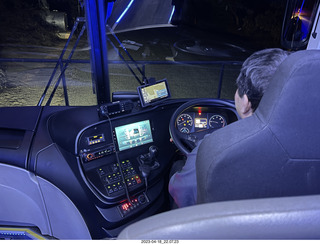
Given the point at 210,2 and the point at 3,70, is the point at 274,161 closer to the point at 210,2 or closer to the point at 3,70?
the point at 3,70

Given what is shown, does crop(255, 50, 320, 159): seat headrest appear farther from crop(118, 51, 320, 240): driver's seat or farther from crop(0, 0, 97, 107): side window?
crop(0, 0, 97, 107): side window

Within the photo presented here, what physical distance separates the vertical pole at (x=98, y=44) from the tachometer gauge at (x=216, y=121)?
2.71 feet

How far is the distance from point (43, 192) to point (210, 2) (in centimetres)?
1261

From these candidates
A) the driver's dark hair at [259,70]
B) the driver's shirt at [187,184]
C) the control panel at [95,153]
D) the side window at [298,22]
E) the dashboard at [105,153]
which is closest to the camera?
the driver's dark hair at [259,70]

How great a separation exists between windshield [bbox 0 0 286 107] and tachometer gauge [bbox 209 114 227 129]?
0.94 m

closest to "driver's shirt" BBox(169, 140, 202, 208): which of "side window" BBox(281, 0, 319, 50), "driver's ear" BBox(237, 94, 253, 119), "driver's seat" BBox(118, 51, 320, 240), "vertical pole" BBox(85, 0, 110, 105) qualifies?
"driver's ear" BBox(237, 94, 253, 119)

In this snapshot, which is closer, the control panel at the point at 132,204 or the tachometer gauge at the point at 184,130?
the control panel at the point at 132,204

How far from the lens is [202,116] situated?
6.60 ft

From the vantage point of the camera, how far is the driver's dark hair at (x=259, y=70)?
38.1 inches

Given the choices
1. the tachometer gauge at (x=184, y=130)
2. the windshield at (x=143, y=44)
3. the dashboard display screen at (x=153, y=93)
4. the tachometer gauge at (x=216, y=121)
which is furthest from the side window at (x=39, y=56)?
the tachometer gauge at (x=216, y=121)

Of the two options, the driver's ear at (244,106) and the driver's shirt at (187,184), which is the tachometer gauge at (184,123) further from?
the driver's ear at (244,106)

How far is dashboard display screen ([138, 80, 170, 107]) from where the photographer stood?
1844 mm

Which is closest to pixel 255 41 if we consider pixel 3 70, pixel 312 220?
pixel 3 70

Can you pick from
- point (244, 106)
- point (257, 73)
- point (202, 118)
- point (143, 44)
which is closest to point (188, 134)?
point (202, 118)
